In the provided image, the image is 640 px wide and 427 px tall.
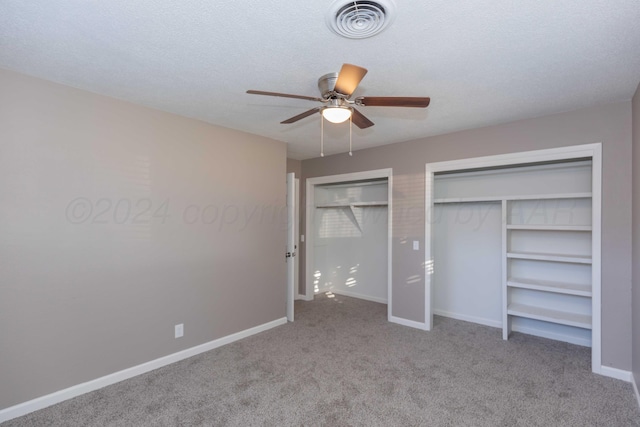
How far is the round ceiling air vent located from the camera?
5.02 feet

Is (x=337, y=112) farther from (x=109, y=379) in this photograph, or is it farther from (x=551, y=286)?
(x=551, y=286)

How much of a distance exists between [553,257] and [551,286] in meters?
0.31

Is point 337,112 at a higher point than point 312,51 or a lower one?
lower

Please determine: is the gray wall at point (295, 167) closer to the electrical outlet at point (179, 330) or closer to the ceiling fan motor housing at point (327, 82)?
the electrical outlet at point (179, 330)

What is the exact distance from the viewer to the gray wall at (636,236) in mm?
2457

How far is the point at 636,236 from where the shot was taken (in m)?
2.53

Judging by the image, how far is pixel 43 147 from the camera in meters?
2.39

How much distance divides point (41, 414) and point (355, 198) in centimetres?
446

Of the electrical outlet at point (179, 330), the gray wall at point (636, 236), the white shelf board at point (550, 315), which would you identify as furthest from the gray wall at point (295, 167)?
the gray wall at point (636, 236)

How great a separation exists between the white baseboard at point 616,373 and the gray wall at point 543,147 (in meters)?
0.04

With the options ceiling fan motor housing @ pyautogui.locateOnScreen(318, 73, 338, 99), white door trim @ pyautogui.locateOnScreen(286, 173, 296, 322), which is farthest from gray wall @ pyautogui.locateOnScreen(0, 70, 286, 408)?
ceiling fan motor housing @ pyautogui.locateOnScreen(318, 73, 338, 99)

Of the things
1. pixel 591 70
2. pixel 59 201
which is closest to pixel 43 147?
pixel 59 201

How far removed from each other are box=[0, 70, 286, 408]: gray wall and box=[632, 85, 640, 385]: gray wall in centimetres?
345

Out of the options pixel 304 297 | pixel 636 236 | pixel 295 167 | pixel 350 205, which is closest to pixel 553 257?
pixel 636 236
